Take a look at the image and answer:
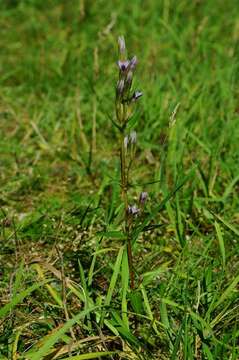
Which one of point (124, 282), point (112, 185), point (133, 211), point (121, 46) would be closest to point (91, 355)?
point (124, 282)

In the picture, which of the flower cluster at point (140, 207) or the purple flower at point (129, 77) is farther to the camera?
the flower cluster at point (140, 207)

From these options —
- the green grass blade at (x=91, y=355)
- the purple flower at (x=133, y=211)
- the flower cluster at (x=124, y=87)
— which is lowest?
the green grass blade at (x=91, y=355)

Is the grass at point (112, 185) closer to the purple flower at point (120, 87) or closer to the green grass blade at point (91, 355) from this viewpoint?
the green grass blade at point (91, 355)

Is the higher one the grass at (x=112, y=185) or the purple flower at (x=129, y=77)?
the purple flower at (x=129, y=77)

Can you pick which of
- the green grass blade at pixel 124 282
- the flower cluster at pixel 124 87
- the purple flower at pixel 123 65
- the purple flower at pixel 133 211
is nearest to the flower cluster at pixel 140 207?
the purple flower at pixel 133 211

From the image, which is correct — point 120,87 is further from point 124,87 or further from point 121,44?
point 121,44

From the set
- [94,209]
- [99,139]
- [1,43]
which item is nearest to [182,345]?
[94,209]

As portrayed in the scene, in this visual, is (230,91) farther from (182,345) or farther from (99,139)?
(182,345)
